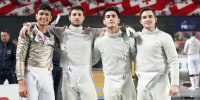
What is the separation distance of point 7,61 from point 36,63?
113 inches

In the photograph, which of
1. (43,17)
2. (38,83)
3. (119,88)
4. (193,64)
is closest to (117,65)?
(119,88)

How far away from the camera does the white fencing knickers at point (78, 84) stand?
2.55 m

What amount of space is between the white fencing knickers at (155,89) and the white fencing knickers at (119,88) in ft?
0.37

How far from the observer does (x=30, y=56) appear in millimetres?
2402

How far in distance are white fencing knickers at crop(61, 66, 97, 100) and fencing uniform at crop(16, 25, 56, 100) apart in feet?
0.65

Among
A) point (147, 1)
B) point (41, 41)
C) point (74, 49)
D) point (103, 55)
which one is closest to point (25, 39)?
point (41, 41)

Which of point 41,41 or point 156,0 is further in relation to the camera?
point 156,0

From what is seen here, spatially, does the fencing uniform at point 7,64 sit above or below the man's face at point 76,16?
below

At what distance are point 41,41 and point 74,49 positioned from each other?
0.40 m

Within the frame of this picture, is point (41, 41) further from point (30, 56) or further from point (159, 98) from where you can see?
point (159, 98)

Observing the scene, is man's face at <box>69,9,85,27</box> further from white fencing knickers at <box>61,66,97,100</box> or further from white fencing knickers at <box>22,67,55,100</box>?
white fencing knickers at <box>22,67,55,100</box>

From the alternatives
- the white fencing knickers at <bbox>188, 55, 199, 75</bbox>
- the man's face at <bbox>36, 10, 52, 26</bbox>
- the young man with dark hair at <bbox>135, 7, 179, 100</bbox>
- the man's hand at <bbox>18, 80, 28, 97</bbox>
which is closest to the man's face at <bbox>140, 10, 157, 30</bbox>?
the young man with dark hair at <bbox>135, 7, 179, 100</bbox>

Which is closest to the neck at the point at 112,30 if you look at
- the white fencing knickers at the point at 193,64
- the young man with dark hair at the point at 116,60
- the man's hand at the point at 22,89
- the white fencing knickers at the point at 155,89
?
the young man with dark hair at the point at 116,60

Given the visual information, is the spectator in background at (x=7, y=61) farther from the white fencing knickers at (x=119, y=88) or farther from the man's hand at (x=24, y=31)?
the white fencing knickers at (x=119, y=88)
